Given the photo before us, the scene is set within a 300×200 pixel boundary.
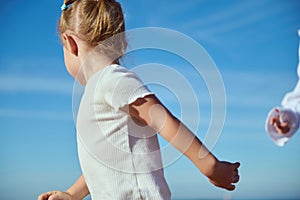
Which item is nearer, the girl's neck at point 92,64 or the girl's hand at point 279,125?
the girl's hand at point 279,125

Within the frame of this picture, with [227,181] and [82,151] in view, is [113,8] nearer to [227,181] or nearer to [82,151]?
[82,151]

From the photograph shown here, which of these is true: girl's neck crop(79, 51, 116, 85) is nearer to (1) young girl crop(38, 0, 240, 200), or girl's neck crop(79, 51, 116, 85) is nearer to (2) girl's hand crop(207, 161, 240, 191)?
(1) young girl crop(38, 0, 240, 200)

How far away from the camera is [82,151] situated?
1.09 meters

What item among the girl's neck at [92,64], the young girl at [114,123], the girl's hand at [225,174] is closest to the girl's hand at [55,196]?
the young girl at [114,123]

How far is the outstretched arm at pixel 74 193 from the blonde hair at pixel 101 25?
0.92 feet

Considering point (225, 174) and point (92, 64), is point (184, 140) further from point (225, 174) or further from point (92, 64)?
point (92, 64)

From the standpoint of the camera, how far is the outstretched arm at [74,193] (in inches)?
45.7

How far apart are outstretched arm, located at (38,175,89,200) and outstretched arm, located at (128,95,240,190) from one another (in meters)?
0.30

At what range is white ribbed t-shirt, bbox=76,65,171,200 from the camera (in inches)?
38.8

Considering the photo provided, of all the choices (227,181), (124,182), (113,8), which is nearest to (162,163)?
(124,182)

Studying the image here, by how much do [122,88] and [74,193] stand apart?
0.33 m

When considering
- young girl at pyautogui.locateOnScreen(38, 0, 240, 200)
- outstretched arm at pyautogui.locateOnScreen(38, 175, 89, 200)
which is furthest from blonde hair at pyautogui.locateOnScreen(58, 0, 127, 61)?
outstretched arm at pyautogui.locateOnScreen(38, 175, 89, 200)

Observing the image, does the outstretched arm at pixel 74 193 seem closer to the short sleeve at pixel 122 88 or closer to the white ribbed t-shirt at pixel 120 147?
the white ribbed t-shirt at pixel 120 147

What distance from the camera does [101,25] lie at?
1088 mm
